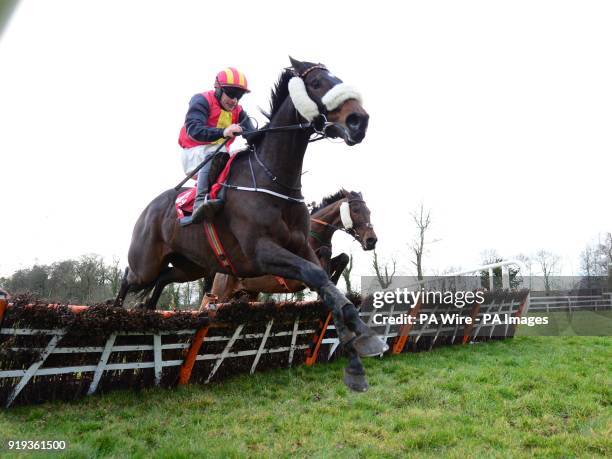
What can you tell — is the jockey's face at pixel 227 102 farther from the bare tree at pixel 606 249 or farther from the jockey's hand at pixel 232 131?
the bare tree at pixel 606 249

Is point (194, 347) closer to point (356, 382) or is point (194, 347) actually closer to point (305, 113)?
point (356, 382)

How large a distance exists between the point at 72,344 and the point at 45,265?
2685 centimetres

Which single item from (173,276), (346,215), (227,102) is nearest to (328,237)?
(346,215)

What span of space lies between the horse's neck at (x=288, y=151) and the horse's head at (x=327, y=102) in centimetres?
27

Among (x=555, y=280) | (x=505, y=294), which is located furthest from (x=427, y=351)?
(x=555, y=280)

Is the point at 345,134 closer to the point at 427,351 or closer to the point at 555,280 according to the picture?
the point at 427,351

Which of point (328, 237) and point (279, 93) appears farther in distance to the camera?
point (328, 237)

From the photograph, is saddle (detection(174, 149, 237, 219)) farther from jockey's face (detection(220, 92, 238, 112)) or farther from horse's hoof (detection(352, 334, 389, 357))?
horse's hoof (detection(352, 334, 389, 357))

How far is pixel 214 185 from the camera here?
468cm

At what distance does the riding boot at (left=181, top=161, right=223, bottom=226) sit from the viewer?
14.8ft

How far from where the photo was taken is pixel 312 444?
3.96 metres

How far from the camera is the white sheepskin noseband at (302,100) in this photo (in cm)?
418

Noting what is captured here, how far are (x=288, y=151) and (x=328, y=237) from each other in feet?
14.8

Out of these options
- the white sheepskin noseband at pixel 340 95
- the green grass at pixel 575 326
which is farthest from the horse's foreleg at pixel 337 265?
the green grass at pixel 575 326
